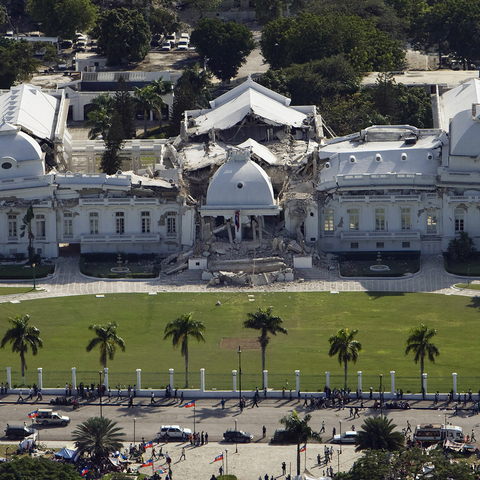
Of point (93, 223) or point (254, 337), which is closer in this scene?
point (254, 337)

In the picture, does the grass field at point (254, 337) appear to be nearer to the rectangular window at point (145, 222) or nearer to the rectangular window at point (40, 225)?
the rectangular window at point (145, 222)

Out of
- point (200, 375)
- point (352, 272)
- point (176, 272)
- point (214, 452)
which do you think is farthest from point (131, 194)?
point (214, 452)

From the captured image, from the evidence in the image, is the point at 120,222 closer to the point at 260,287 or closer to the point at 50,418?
the point at 260,287

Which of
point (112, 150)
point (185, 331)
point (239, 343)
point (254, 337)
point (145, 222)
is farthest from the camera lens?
point (112, 150)

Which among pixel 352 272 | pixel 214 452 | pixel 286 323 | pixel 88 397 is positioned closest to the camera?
pixel 214 452

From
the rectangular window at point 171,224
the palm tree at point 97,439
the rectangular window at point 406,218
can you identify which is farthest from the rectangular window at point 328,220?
the palm tree at point 97,439

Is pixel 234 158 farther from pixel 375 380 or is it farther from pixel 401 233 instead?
pixel 375 380

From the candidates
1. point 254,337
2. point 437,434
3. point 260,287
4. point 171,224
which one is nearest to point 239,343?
point 254,337
